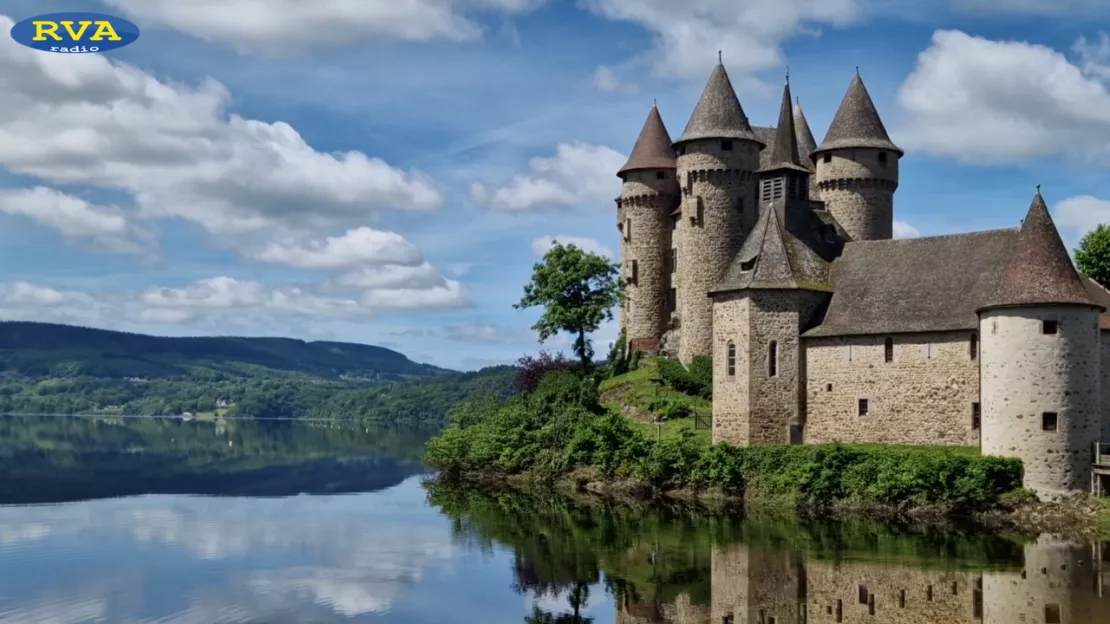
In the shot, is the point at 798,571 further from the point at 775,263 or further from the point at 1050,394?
the point at 775,263

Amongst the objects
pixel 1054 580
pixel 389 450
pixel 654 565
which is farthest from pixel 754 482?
pixel 389 450

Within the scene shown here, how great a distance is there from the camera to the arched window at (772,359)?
46375 millimetres

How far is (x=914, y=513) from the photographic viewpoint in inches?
1558

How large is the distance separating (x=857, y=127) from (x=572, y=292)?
62.8 feet

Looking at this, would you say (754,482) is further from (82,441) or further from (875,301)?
(82,441)

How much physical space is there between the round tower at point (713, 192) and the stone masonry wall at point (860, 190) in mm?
3915

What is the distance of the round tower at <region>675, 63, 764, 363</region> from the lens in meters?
59.2

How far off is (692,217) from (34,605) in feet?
131

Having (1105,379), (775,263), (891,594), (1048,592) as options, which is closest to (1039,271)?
(1105,379)

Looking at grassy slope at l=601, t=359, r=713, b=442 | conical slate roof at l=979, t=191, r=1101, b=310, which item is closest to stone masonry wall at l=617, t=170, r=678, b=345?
grassy slope at l=601, t=359, r=713, b=442

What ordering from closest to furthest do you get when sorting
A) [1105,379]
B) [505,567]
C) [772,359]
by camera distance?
[505,567]
[1105,379]
[772,359]

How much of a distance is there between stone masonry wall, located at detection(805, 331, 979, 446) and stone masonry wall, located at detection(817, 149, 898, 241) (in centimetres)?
1364

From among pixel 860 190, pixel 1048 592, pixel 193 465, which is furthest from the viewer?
pixel 193 465

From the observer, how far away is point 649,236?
218 ft
